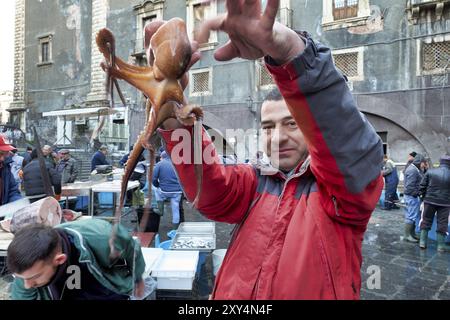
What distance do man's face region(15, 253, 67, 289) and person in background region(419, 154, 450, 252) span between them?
715 centimetres

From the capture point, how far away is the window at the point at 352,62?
1499cm

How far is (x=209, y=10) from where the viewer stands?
69 centimetres

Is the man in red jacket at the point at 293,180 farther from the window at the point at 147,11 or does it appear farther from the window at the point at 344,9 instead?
the window at the point at 147,11

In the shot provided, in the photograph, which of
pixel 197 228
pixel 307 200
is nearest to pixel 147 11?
pixel 197 228

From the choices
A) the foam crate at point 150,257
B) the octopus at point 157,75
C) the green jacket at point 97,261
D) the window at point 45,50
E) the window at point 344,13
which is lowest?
the foam crate at point 150,257

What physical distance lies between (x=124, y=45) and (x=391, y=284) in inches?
790

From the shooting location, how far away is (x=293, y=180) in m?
1.36

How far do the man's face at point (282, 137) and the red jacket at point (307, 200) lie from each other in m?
0.06

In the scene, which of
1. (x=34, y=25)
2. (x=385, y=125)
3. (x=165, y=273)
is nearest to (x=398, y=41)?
(x=385, y=125)

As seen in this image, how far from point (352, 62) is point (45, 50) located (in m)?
24.4

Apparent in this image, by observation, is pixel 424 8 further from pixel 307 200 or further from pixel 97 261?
pixel 97 261

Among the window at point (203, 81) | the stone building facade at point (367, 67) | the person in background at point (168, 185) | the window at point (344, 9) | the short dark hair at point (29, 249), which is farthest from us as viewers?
the window at point (203, 81)

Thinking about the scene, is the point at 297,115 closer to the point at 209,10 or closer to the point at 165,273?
the point at 209,10

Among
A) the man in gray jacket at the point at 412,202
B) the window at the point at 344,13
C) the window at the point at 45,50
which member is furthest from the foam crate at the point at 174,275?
the window at the point at 45,50
